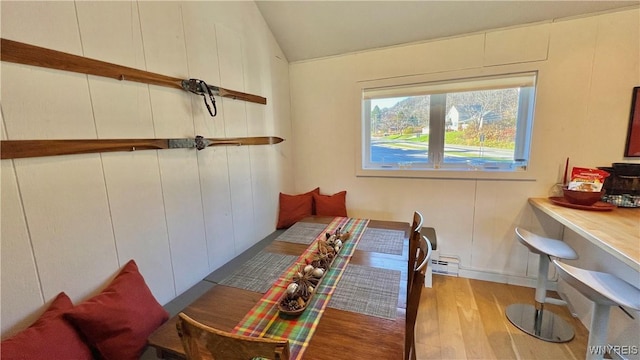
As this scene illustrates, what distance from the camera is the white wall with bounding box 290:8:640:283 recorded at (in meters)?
1.88

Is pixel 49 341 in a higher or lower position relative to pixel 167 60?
lower

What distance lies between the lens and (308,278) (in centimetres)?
118

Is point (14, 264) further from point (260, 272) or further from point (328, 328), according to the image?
point (328, 328)

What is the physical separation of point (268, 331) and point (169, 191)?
1.01 metres

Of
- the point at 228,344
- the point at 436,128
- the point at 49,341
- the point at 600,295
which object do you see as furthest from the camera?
the point at 436,128

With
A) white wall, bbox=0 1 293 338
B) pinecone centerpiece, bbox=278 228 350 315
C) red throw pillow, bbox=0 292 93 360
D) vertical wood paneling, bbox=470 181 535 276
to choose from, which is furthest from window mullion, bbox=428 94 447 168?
red throw pillow, bbox=0 292 93 360

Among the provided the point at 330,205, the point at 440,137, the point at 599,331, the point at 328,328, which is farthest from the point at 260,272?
the point at 440,137

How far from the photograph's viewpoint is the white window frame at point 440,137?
213 centimetres

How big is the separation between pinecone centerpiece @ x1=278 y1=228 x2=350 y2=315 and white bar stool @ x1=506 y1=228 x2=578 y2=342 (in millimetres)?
1422

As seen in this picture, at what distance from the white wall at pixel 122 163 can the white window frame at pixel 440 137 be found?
119cm

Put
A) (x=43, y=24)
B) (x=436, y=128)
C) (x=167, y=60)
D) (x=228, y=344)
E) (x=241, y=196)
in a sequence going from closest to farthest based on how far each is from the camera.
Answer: (x=228, y=344)
(x=43, y=24)
(x=167, y=60)
(x=241, y=196)
(x=436, y=128)

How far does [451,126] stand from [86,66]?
2613 mm

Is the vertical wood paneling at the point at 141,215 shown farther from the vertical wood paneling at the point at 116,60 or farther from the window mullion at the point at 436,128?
the window mullion at the point at 436,128

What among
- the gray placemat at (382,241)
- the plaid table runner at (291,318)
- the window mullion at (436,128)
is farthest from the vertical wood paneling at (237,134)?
the window mullion at (436,128)
